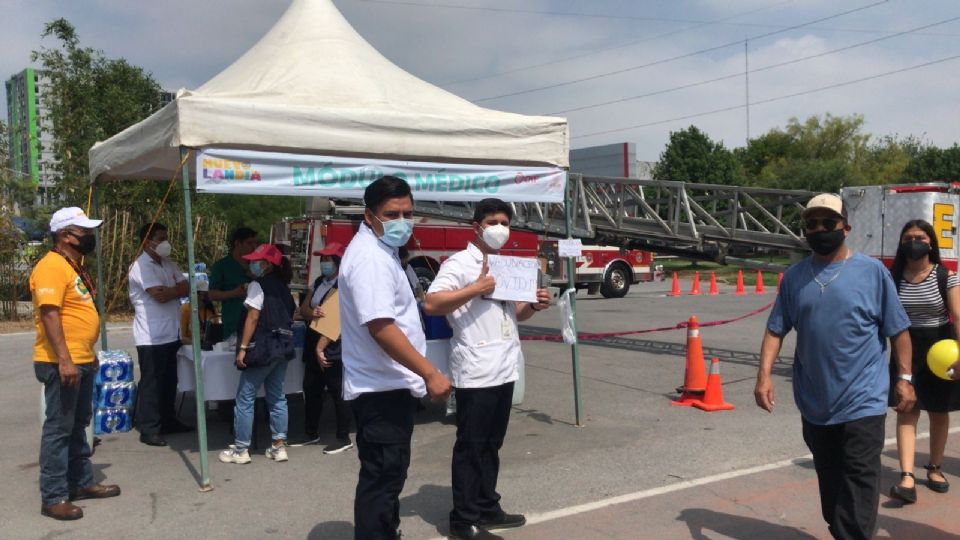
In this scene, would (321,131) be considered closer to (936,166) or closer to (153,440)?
(153,440)

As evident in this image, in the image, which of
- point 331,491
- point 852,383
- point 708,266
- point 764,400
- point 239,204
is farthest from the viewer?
point 708,266

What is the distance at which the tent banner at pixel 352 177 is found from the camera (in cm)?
600

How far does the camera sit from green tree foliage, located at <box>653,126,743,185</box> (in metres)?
48.0

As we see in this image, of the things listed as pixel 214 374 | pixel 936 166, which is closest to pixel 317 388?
pixel 214 374

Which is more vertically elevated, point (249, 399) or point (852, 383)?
point (852, 383)

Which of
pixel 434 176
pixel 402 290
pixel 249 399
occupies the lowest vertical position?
pixel 249 399

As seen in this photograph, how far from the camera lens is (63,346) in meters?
4.96

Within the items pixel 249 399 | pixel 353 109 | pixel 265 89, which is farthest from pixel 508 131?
pixel 249 399

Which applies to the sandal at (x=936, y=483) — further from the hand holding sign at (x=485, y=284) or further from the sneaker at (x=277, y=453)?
the sneaker at (x=277, y=453)

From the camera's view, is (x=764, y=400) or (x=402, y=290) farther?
(x=764, y=400)

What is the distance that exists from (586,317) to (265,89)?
517 inches

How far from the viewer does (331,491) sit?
5.80 metres

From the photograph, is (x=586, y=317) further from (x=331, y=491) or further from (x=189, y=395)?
(x=331, y=491)

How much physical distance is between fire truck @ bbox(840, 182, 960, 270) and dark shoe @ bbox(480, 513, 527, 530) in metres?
6.33
